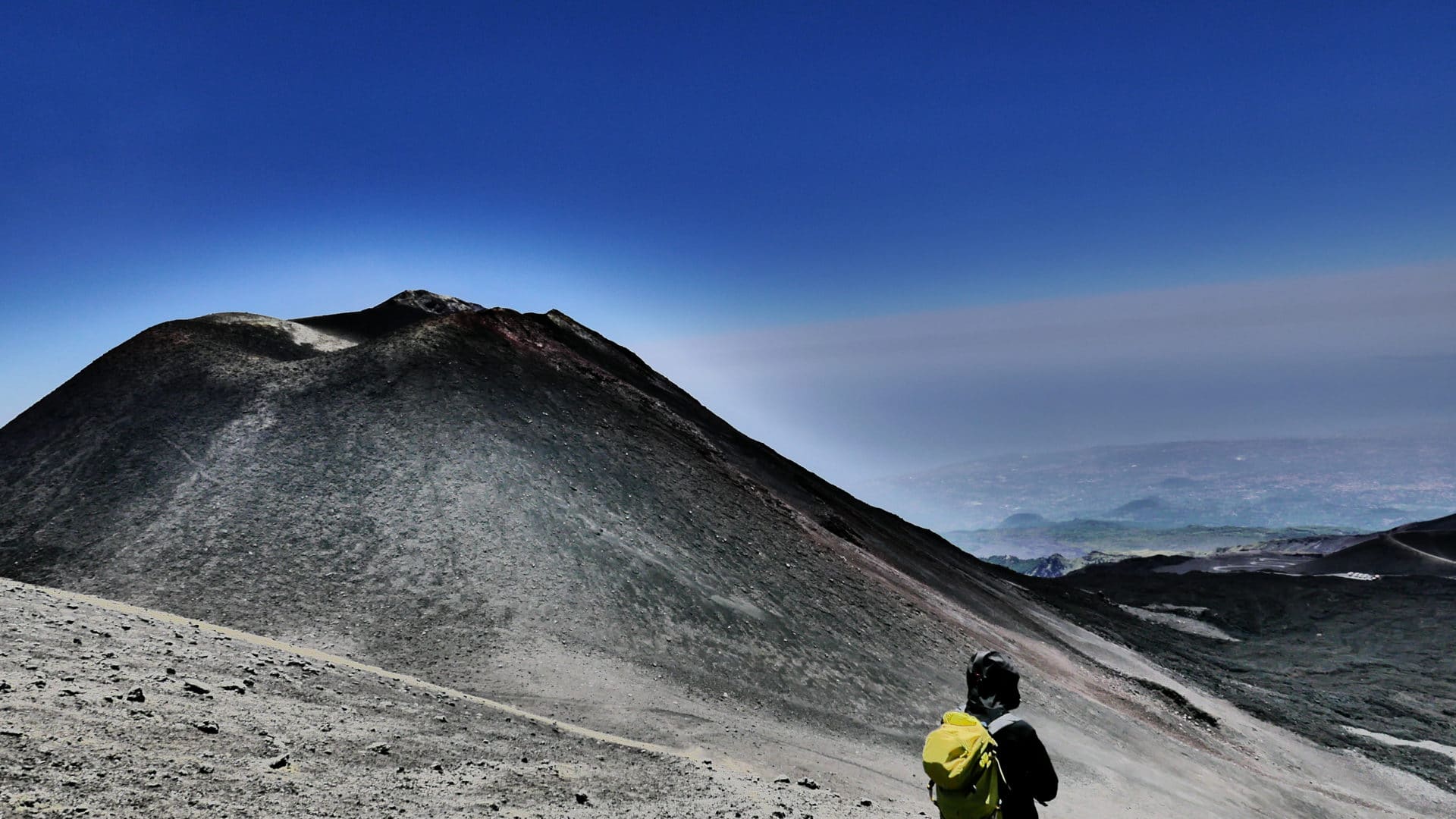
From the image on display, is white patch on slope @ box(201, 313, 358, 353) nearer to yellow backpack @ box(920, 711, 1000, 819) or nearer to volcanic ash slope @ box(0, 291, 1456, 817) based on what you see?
volcanic ash slope @ box(0, 291, 1456, 817)

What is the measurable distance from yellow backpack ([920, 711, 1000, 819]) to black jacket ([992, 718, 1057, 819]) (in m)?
0.11

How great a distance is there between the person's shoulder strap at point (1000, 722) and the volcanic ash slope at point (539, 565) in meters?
8.24

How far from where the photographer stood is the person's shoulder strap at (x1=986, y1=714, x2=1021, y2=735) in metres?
5.31

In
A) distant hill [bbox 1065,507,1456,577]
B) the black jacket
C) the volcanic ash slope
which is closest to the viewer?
the black jacket

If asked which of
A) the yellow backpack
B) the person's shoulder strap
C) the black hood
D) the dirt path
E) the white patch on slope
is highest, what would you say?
the white patch on slope

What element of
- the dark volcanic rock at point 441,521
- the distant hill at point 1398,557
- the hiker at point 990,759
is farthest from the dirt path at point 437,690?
the distant hill at point 1398,557

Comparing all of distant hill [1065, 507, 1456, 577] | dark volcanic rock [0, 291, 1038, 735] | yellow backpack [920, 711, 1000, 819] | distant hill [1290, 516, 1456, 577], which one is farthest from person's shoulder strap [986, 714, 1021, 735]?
distant hill [1290, 516, 1456, 577]

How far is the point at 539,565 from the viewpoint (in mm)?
20406

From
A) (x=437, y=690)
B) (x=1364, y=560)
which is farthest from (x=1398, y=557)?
(x=437, y=690)

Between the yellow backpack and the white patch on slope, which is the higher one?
the white patch on slope

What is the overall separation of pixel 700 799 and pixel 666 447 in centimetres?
2026

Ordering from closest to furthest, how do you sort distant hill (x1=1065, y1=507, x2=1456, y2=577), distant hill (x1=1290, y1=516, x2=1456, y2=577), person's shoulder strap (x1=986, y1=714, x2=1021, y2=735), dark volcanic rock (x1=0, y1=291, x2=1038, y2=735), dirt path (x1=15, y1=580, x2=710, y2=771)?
person's shoulder strap (x1=986, y1=714, x2=1021, y2=735)
dirt path (x1=15, y1=580, x2=710, y2=771)
dark volcanic rock (x1=0, y1=291, x2=1038, y2=735)
distant hill (x1=1290, y1=516, x2=1456, y2=577)
distant hill (x1=1065, y1=507, x2=1456, y2=577)

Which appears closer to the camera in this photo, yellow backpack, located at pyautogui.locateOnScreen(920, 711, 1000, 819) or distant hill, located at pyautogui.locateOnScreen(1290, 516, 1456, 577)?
yellow backpack, located at pyautogui.locateOnScreen(920, 711, 1000, 819)

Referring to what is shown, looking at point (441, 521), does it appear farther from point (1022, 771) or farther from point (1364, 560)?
point (1364, 560)
